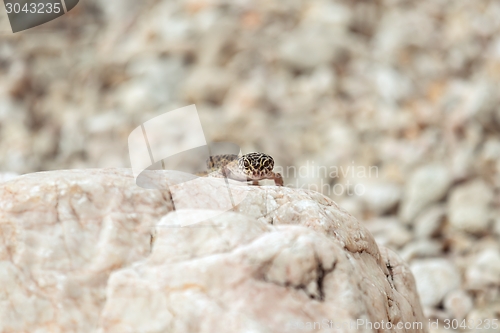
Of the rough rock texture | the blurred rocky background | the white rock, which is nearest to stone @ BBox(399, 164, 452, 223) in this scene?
the blurred rocky background

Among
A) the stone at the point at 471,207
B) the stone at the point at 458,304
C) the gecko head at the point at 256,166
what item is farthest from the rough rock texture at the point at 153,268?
the stone at the point at 471,207

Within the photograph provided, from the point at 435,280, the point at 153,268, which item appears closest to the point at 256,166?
the point at 153,268

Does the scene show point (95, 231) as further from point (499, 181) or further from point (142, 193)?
point (499, 181)

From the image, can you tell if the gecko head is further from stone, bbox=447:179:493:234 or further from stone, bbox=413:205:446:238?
stone, bbox=447:179:493:234

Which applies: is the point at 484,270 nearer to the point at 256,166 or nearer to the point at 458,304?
the point at 458,304

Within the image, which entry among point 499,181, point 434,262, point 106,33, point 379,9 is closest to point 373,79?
point 379,9

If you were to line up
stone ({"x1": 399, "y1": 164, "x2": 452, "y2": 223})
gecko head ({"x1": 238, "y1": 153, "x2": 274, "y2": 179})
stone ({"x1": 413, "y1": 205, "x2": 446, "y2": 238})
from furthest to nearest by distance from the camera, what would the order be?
stone ({"x1": 399, "y1": 164, "x2": 452, "y2": 223}) → stone ({"x1": 413, "y1": 205, "x2": 446, "y2": 238}) → gecko head ({"x1": 238, "y1": 153, "x2": 274, "y2": 179})
